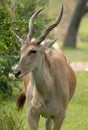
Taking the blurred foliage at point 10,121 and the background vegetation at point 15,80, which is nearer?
the blurred foliage at point 10,121

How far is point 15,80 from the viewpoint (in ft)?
51.1

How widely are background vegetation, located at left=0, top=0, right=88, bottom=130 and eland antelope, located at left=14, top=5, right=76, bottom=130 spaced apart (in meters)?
0.31

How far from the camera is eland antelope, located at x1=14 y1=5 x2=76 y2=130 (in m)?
9.54

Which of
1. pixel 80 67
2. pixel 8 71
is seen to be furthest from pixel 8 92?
pixel 80 67

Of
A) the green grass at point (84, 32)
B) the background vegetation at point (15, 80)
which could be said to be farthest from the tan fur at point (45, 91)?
the green grass at point (84, 32)

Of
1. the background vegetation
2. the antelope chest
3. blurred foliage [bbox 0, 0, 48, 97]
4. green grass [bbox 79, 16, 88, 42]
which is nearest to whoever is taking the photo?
the background vegetation

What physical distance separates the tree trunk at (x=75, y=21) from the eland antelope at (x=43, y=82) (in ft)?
84.9

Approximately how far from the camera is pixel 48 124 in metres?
11.0

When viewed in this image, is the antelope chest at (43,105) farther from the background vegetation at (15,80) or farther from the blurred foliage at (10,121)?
the blurred foliage at (10,121)

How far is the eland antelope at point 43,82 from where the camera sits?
954 centimetres

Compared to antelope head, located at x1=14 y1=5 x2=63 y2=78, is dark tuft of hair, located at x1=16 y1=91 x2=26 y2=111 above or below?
below

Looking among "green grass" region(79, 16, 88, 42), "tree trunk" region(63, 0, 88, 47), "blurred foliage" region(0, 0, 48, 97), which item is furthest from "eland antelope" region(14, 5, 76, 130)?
"green grass" region(79, 16, 88, 42)

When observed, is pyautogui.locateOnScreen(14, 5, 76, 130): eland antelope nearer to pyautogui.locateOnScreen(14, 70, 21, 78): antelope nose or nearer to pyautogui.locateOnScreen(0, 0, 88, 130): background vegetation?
pyautogui.locateOnScreen(14, 70, 21, 78): antelope nose

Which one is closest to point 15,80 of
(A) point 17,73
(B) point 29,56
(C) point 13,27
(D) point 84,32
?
(C) point 13,27
